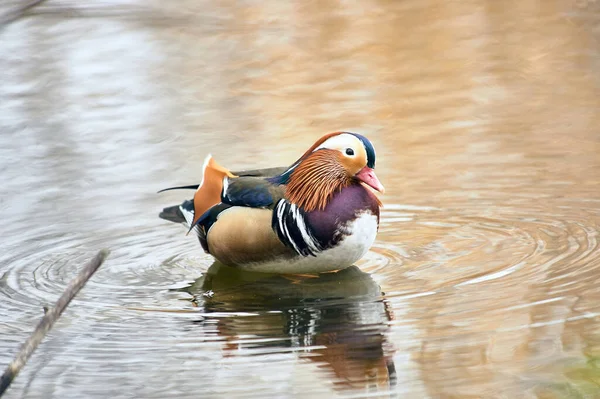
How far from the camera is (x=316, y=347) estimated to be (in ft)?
15.3

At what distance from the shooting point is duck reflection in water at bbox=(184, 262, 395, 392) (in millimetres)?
4457

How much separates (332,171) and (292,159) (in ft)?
5.95

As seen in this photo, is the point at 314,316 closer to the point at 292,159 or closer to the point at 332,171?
the point at 332,171

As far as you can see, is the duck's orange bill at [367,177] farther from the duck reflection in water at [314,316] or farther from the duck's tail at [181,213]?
the duck's tail at [181,213]

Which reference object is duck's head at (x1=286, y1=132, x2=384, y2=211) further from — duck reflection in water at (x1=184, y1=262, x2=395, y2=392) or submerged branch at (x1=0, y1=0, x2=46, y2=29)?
submerged branch at (x1=0, y1=0, x2=46, y2=29)

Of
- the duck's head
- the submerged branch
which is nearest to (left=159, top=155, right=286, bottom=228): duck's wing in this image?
the duck's head

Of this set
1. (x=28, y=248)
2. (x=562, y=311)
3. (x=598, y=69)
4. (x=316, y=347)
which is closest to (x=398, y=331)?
(x=316, y=347)

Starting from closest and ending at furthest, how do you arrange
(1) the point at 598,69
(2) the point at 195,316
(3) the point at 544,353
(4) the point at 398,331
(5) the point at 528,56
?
(3) the point at 544,353 → (4) the point at 398,331 → (2) the point at 195,316 → (1) the point at 598,69 → (5) the point at 528,56

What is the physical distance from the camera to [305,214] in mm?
5660

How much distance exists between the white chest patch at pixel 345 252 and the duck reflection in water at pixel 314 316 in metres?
0.07

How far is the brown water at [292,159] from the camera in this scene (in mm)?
4500

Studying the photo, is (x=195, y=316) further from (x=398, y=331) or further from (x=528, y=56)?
(x=528, y=56)

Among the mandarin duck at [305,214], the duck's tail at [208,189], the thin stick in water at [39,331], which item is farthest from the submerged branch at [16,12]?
the duck's tail at [208,189]

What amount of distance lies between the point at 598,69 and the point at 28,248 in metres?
5.20
